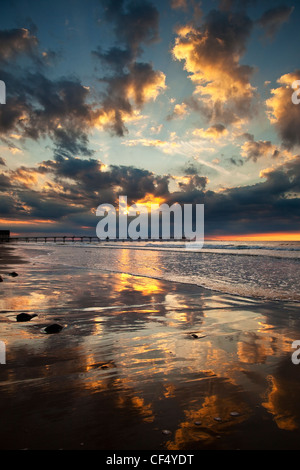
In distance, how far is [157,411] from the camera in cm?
297

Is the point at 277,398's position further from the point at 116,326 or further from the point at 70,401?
the point at 116,326

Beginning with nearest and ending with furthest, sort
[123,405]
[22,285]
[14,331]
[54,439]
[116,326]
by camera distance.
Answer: [54,439], [123,405], [14,331], [116,326], [22,285]

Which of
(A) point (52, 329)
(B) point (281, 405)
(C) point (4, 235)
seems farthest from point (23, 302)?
(C) point (4, 235)

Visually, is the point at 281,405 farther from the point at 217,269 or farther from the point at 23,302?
the point at 217,269

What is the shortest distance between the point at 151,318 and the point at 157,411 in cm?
414

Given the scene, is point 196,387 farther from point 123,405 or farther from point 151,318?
point 151,318

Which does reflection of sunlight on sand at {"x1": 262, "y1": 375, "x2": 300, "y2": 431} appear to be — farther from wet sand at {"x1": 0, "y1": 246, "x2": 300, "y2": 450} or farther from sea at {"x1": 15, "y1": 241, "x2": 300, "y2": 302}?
sea at {"x1": 15, "y1": 241, "x2": 300, "y2": 302}

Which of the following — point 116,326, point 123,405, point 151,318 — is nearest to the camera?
point 123,405

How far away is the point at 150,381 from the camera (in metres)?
3.68

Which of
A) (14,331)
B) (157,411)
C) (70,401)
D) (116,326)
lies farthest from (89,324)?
(157,411)

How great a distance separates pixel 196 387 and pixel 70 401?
1597mm

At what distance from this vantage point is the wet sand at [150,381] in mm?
2584

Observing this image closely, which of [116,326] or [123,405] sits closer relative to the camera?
[123,405]

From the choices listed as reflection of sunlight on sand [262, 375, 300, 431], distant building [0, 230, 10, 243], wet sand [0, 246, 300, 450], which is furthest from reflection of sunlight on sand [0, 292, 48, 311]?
distant building [0, 230, 10, 243]
